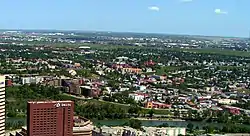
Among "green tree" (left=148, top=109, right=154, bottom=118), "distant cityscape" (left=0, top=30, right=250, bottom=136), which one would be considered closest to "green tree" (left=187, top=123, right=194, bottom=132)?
"distant cityscape" (left=0, top=30, right=250, bottom=136)

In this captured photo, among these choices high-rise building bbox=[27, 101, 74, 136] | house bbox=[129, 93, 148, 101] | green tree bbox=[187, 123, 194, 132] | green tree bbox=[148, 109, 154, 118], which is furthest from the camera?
house bbox=[129, 93, 148, 101]

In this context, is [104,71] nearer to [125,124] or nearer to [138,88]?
[138,88]

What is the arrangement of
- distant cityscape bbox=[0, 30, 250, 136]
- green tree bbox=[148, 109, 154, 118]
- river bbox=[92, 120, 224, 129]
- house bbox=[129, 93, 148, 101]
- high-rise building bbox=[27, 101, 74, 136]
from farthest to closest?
house bbox=[129, 93, 148, 101], green tree bbox=[148, 109, 154, 118], river bbox=[92, 120, 224, 129], distant cityscape bbox=[0, 30, 250, 136], high-rise building bbox=[27, 101, 74, 136]

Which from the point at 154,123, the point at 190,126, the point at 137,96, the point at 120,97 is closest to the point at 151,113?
the point at 154,123

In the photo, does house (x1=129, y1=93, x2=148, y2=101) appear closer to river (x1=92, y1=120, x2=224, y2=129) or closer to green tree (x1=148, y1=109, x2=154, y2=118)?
green tree (x1=148, y1=109, x2=154, y2=118)

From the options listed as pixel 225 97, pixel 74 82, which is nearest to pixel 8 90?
pixel 74 82

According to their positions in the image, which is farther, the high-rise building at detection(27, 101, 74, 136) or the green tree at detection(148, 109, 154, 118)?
the green tree at detection(148, 109, 154, 118)

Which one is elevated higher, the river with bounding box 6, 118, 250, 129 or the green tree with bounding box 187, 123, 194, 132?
the green tree with bounding box 187, 123, 194, 132

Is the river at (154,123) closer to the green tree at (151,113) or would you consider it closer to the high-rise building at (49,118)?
the green tree at (151,113)

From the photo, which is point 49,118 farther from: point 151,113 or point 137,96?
point 137,96
